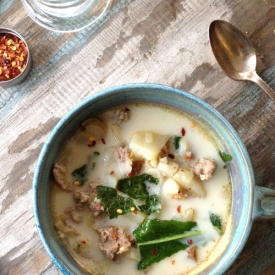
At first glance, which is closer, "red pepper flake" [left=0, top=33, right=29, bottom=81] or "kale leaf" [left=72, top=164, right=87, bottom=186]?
"kale leaf" [left=72, top=164, right=87, bottom=186]

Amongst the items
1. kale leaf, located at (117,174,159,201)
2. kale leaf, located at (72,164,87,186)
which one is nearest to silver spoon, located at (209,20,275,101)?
kale leaf, located at (117,174,159,201)

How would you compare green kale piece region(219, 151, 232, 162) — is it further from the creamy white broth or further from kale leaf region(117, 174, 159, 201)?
kale leaf region(117, 174, 159, 201)

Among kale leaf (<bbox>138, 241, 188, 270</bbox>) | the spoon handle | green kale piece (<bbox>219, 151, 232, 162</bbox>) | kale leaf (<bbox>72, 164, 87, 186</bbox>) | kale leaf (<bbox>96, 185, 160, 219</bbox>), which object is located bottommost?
kale leaf (<bbox>138, 241, 188, 270</bbox>)

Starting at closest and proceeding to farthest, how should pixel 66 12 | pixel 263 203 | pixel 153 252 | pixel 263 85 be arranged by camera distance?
pixel 263 203 → pixel 153 252 → pixel 263 85 → pixel 66 12

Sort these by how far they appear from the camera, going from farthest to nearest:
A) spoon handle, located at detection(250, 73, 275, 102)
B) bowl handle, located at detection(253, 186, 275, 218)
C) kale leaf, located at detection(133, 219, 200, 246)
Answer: spoon handle, located at detection(250, 73, 275, 102), kale leaf, located at detection(133, 219, 200, 246), bowl handle, located at detection(253, 186, 275, 218)

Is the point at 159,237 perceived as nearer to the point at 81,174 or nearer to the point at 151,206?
the point at 151,206

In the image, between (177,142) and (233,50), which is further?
(233,50)

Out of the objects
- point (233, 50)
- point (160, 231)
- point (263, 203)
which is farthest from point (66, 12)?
point (263, 203)
